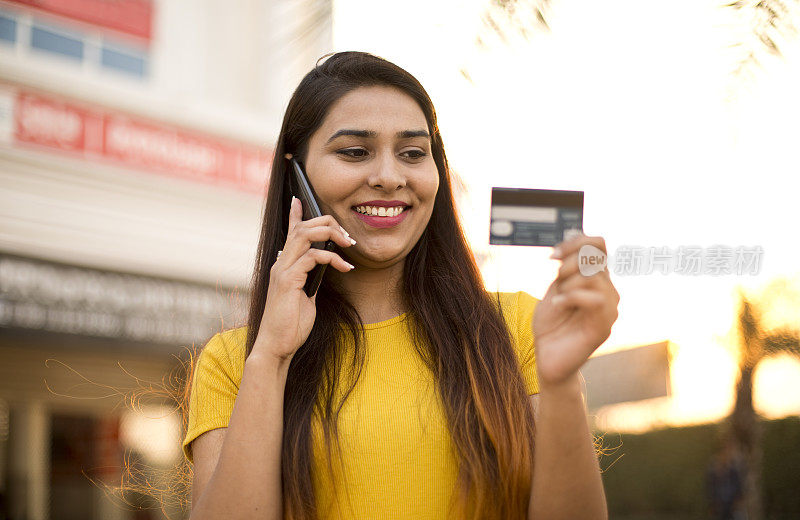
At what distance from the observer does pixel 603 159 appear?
1.63 m

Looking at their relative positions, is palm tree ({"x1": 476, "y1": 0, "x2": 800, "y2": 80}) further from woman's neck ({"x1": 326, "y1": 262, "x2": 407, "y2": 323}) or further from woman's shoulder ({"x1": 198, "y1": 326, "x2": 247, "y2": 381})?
woman's shoulder ({"x1": 198, "y1": 326, "x2": 247, "y2": 381})

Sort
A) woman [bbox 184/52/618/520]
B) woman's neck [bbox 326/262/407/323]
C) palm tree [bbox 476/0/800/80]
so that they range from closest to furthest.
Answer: palm tree [bbox 476/0/800/80] < woman [bbox 184/52/618/520] < woman's neck [bbox 326/262/407/323]

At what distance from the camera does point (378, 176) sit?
1.80 meters

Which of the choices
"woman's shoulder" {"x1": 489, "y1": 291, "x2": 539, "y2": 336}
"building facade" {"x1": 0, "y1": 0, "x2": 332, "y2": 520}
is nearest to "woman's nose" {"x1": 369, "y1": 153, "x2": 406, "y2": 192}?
"woman's shoulder" {"x1": 489, "y1": 291, "x2": 539, "y2": 336}

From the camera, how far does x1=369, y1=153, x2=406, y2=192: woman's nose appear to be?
179 cm

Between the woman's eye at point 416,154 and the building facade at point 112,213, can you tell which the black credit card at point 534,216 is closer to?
the woman's eye at point 416,154

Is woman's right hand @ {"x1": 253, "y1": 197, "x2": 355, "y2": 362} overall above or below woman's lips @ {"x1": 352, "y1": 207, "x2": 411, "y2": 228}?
below

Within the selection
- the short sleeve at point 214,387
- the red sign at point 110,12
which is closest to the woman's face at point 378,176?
the short sleeve at point 214,387

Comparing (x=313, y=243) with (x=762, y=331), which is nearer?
(x=313, y=243)

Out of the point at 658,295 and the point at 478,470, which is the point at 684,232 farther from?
the point at 478,470

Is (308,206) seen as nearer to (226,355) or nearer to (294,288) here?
(294,288)

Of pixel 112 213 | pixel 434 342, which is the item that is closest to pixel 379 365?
pixel 434 342

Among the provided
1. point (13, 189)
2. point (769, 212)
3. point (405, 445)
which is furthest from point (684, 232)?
point (13, 189)

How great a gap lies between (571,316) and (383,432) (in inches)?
20.7
